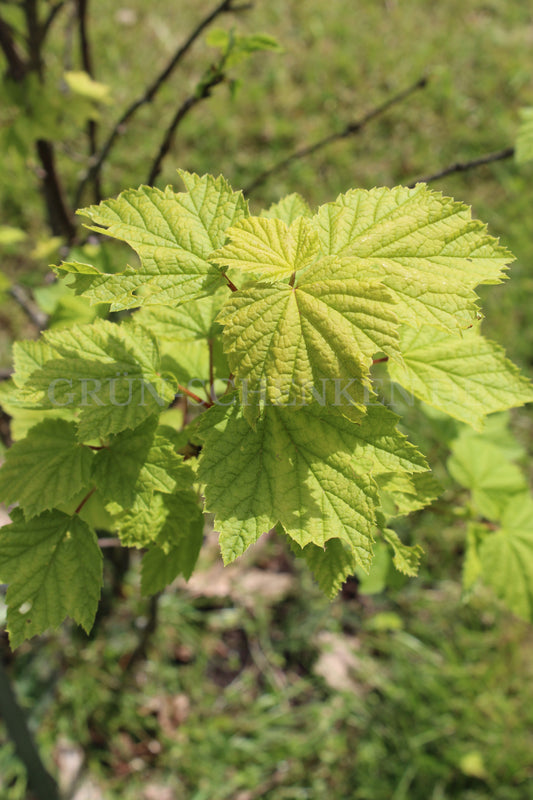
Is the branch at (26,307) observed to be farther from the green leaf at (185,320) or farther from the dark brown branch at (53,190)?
the green leaf at (185,320)

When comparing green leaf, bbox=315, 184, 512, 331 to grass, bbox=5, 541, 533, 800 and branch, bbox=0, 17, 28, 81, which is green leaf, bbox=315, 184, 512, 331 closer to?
branch, bbox=0, 17, 28, 81

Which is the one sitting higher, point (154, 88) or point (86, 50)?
point (86, 50)

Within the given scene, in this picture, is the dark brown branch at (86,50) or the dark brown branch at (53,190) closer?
the dark brown branch at (86,50)

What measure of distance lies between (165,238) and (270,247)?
220 millimetres

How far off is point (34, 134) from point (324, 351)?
180 centimetres

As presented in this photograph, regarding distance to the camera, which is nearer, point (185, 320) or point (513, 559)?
point (185, 320)

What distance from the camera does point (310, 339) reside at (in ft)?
3.12

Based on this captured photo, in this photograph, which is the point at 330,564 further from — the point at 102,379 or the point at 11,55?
the point at 11,55

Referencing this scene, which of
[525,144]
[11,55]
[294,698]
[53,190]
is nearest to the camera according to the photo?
[525,144]

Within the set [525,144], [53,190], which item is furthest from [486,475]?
[53,190]

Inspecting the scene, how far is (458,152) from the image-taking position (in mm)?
4930

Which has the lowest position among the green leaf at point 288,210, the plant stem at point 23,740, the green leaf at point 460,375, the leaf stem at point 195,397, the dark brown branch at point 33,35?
the plant stem at point 23,740

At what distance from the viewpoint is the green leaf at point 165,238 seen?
3.34ft

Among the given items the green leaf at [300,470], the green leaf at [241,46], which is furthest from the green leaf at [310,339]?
the green leaf at [241,46]
